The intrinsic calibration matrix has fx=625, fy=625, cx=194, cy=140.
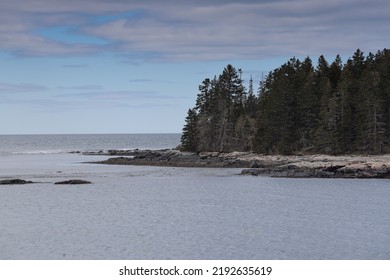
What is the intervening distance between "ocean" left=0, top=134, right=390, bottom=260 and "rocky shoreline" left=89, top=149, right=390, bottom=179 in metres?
3.03

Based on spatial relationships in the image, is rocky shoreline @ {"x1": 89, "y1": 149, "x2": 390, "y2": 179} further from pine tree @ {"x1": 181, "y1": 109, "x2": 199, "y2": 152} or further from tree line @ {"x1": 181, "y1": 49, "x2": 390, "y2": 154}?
pine tree @ {"x1": 181, "y1": 109, "x2": 199, "y2": 152}

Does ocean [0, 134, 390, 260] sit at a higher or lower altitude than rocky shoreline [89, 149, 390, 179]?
lower

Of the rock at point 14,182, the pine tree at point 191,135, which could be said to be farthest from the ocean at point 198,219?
the pine tree at point 191,135

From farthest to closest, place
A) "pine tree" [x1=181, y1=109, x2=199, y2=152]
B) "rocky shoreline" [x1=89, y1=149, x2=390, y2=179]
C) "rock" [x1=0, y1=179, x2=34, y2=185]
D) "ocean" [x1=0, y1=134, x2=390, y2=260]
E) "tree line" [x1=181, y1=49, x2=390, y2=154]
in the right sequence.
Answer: "pine tree" [x1=181, y1=109, x2=199, y2=152] < "tree line" [x1=181, y1=49, x2=390, y2=154] < "rocky shoreline" [x1=89, y1=149, x2=390, y2=179] < "rock" [x1=0, y1=179, x2=34, y2=185] < "ocean" [x1=0, y1=134, x2=390, y2=260]

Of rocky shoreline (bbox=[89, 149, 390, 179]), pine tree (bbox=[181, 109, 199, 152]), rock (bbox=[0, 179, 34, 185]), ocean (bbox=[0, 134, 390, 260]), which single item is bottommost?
ocean (bbox=[0, 134, 390, 260])

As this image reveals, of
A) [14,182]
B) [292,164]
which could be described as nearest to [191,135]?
[292,164]

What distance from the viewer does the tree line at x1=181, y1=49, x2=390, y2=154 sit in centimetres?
8069

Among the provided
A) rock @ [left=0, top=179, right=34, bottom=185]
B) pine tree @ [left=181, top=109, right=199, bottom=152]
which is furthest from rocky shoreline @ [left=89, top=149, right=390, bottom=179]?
rock @ [left=0, top=179, right=34, bottom=185]

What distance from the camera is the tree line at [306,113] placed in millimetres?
80688

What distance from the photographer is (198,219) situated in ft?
121
